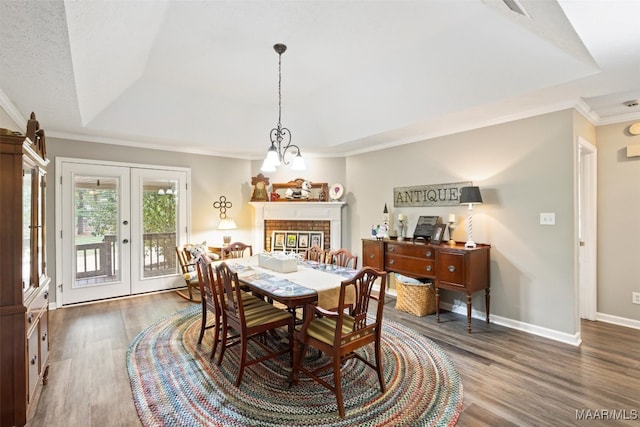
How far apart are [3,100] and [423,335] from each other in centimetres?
470

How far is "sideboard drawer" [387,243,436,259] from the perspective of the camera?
12.2ft

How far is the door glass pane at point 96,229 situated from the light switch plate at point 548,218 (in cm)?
561

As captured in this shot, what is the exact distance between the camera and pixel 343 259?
338cm

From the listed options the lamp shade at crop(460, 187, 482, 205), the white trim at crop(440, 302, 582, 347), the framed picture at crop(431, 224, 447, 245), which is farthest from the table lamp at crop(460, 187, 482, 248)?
the white trim at crop(440, 302, 582, 347)

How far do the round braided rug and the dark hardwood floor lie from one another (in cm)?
13

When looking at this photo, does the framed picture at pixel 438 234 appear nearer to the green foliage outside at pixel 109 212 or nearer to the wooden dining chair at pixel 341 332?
the wooden dining chair at pixel 341 332

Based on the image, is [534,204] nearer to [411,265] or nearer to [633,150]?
[633,150]

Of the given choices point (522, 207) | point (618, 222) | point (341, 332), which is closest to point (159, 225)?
point (341, 332)

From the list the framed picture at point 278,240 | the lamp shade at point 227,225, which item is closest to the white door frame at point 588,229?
the framed picture at point 278,240

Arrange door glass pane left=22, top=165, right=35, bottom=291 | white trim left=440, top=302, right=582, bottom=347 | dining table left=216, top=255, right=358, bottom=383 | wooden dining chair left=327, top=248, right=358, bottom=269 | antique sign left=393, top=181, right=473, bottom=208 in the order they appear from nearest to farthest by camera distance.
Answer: door glass pane left=22, top=165, right=35, bottom=291, dining table left=216, top=255, right=358, bottom=383, white trim left=440, top=302, right=582, bottom=347, wooden dining chair left=327, top=248, right=358, bottom=269, antique sign left=393, top=181, right=473, bottom=208

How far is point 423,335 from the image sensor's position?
329 centimetres

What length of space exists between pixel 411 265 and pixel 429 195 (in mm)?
1049

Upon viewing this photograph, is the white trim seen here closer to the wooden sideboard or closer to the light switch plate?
the wooden sideboard

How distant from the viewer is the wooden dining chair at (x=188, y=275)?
4.48 m
